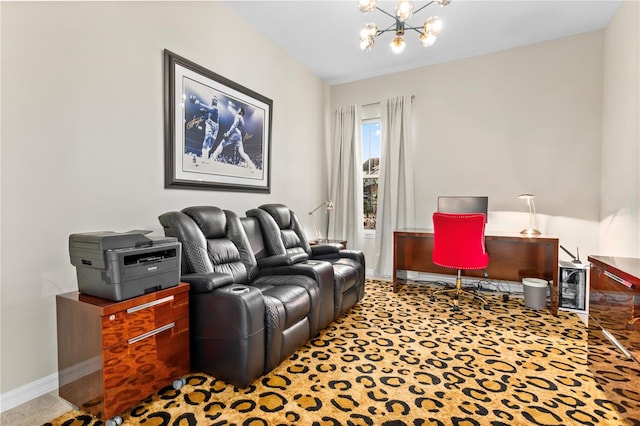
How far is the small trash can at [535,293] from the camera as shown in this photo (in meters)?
3.39

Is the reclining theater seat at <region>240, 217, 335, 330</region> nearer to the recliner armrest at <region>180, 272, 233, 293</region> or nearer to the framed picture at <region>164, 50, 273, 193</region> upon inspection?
the framed picture at <region>164, 50, 273, 193</region>

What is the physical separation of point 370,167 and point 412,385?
3555mm

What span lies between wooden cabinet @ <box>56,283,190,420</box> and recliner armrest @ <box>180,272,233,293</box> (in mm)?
114

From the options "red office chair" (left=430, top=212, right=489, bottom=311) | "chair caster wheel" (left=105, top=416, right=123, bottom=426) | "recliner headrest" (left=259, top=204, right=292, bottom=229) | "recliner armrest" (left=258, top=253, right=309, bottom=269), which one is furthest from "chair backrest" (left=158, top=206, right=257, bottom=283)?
"red office chair" (left=430, top=212, right=489, bottom=311)

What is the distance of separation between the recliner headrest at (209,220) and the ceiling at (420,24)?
213cm

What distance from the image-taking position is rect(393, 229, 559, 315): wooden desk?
338cm

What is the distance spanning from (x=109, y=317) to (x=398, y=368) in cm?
176

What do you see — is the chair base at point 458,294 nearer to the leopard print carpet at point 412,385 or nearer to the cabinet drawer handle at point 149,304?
the leopard print carpet at point 412,385

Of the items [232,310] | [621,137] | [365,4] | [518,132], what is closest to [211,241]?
[232,310]

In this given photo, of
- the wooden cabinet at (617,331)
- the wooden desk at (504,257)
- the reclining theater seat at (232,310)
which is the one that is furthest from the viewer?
the wooden desk at (504,257)

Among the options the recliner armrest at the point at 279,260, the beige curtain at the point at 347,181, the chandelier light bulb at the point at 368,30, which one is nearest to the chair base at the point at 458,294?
the beige curtain at the point at 347,181

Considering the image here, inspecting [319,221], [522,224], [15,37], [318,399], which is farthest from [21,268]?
[522,224]

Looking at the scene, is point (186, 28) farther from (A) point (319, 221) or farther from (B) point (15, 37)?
(A) point (319, 221)

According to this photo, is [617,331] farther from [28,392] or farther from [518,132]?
[28,392]
